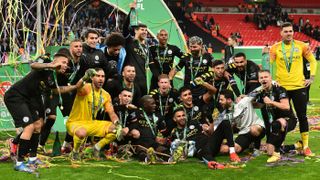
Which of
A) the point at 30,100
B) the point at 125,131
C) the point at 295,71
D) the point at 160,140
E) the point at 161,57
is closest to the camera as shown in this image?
the point at 30,100

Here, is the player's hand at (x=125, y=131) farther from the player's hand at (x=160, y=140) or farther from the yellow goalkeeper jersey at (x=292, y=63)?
the yellow goalkeeper jersey at (x=292, y=63)

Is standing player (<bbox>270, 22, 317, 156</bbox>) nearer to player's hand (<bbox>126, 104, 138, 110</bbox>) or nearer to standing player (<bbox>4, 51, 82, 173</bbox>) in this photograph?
player's hand (<bbox>126, 104, 138, 110</bbox>)

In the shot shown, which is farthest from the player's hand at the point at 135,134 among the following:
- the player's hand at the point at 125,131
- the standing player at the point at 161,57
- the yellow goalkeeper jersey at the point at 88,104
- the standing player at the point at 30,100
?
the standing player at the point at 161,57

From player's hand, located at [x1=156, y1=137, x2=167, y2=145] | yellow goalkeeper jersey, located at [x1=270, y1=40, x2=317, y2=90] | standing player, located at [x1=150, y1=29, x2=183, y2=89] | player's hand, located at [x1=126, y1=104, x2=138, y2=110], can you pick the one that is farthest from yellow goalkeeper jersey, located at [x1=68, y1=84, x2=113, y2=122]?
yellow goalkeeper jersey, located at [x1=270, y1=40, x2=317, y2=90]

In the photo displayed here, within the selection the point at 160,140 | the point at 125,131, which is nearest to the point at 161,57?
the point at 160,140

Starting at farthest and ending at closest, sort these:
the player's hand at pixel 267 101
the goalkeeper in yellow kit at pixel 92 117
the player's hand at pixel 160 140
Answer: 1. the player's hand at pixel 160 140
2. the player's hand at pixel 267 101
3. the goalkeeper in yellow kit at pixel 92 117

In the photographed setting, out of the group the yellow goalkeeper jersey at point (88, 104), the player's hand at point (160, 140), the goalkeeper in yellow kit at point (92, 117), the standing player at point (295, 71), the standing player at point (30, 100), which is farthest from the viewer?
the standing player at point (295, 71)

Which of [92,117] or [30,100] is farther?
[92,117]

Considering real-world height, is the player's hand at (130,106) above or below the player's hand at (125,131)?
above

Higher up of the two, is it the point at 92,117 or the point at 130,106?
the point at 130,106

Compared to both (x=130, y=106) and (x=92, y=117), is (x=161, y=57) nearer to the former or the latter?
(x=130, y=106)

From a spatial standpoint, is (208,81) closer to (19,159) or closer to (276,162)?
(276,162)

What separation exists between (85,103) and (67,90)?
44cm

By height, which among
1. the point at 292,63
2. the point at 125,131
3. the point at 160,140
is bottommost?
the point at 160,140
